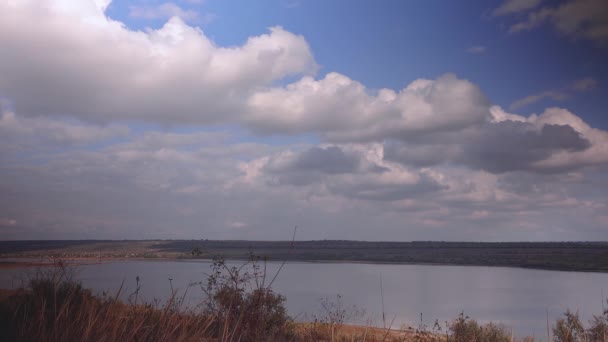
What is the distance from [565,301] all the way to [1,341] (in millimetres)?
70500

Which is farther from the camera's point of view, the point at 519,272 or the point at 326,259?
the point at 326,259

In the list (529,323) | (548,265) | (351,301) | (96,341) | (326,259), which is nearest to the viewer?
(96,341)

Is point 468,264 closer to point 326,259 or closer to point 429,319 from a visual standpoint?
point 326,259

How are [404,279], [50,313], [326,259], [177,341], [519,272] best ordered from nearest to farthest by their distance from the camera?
[177,341], [50,313], [404,279], [519,272], [326,259]

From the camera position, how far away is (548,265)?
121875 mm

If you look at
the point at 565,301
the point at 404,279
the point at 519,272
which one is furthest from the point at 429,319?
the point at 519,272

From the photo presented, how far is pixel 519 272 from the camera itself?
109188 millimetres

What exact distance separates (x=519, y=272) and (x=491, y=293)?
4041 centimetres

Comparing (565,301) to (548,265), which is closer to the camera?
(565,301)

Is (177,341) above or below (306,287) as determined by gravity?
above

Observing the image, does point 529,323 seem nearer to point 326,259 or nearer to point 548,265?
point 548,265

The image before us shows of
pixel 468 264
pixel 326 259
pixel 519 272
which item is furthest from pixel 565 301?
pixel 326 259

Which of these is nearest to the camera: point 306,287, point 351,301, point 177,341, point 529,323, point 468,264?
point 177,341

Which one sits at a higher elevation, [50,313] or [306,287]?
[50,313]
